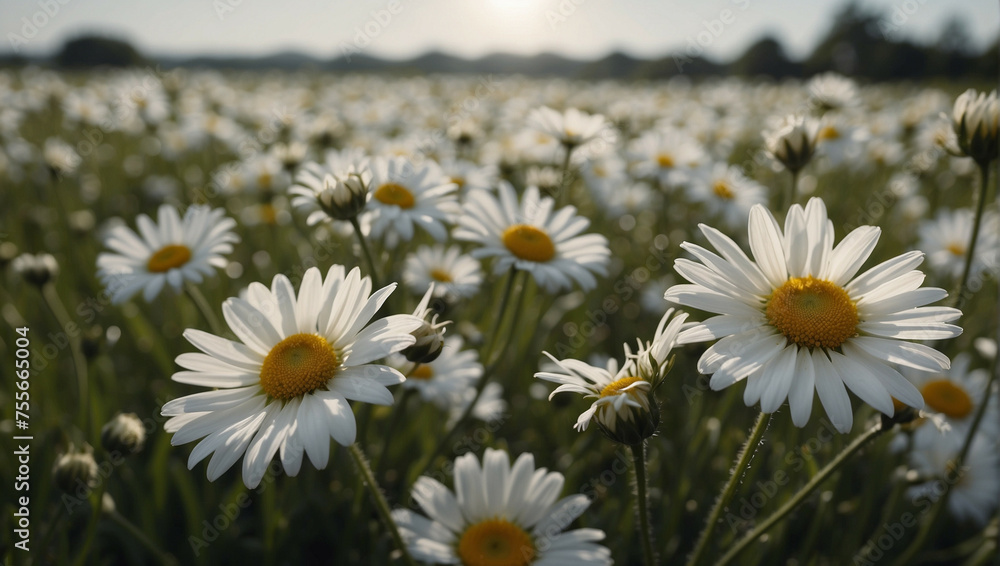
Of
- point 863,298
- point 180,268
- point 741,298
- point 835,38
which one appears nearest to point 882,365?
point 863,298

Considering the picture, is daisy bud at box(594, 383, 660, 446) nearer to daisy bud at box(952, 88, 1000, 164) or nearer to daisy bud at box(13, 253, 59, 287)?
daisy bud at box(952, 88, 1000, 164)

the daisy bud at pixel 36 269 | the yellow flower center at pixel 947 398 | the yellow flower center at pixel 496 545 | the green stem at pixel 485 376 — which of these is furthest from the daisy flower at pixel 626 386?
the daisy bud at pixel 36 269

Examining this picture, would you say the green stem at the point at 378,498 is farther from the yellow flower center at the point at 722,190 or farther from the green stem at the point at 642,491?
the yellow flower center at the point at 722,190

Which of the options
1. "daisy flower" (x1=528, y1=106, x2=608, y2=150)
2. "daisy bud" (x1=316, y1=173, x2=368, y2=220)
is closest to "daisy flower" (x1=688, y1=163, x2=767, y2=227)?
"daisy flower" (x1=528, y1=106, x2=608, y2=150)

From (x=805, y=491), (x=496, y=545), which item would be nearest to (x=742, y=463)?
(x=805, y=491)

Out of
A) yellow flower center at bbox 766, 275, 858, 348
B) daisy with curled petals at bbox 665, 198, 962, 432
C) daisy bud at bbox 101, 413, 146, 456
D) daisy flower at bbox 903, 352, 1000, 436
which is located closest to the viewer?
daisy with curled petals at bbox 665, 198, 962, 432

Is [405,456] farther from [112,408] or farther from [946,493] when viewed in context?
[946,493]

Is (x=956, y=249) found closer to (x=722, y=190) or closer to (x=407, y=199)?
(x=722, y=190)
